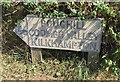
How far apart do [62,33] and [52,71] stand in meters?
0.43

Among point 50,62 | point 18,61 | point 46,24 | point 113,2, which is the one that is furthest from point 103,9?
point 18,61

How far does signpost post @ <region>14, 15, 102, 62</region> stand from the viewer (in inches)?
125

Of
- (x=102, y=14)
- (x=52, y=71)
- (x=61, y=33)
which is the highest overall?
(x=102, y=14)

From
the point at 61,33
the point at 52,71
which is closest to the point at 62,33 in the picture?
the point at 61,33

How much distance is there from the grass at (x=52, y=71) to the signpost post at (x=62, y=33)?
0.52ft

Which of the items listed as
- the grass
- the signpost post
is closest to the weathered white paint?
the signpost post

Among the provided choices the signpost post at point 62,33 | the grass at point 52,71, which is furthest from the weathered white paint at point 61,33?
the grass at point 52,71

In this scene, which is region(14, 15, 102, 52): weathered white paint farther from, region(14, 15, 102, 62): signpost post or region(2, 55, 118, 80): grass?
region(2, 55, 118, 80): grass

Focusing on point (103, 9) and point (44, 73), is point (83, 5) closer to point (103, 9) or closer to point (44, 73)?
point (103, 9)

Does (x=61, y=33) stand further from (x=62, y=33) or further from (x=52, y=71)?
(x=52, y=71)

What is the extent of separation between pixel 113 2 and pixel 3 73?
1.32 meters

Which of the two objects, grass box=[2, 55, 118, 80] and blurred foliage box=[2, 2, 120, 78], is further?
grass box=[2, 55, 118, 80]

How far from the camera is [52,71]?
3.41 m

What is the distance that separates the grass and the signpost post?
0.16m
